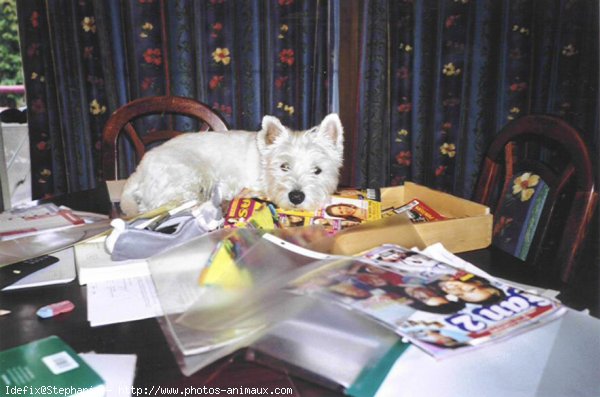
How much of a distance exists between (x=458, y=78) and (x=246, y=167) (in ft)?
5.80

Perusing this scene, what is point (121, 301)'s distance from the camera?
74 centimetres

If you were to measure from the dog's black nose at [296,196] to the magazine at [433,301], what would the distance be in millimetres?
876

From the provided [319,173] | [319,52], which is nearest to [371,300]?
[319,173]

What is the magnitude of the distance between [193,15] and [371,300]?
2.53 metres

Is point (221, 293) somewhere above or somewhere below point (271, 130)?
below

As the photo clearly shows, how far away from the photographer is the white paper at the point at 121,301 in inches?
26.9

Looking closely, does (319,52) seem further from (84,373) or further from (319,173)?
(84,373)

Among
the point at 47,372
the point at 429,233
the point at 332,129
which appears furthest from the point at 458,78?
the point at 47,372

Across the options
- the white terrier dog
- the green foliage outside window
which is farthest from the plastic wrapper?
the green foliage outside window

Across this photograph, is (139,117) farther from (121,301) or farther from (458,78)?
(458,78)

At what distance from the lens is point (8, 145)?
325cm

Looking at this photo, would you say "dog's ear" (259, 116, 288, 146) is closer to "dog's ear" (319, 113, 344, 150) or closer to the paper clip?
"dog's ear" (319, 113, 344, 150)

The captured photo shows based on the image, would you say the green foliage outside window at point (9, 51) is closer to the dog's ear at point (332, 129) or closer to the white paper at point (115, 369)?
the dog's ear at point (332, 129)

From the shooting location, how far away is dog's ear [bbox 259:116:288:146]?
1749mm
